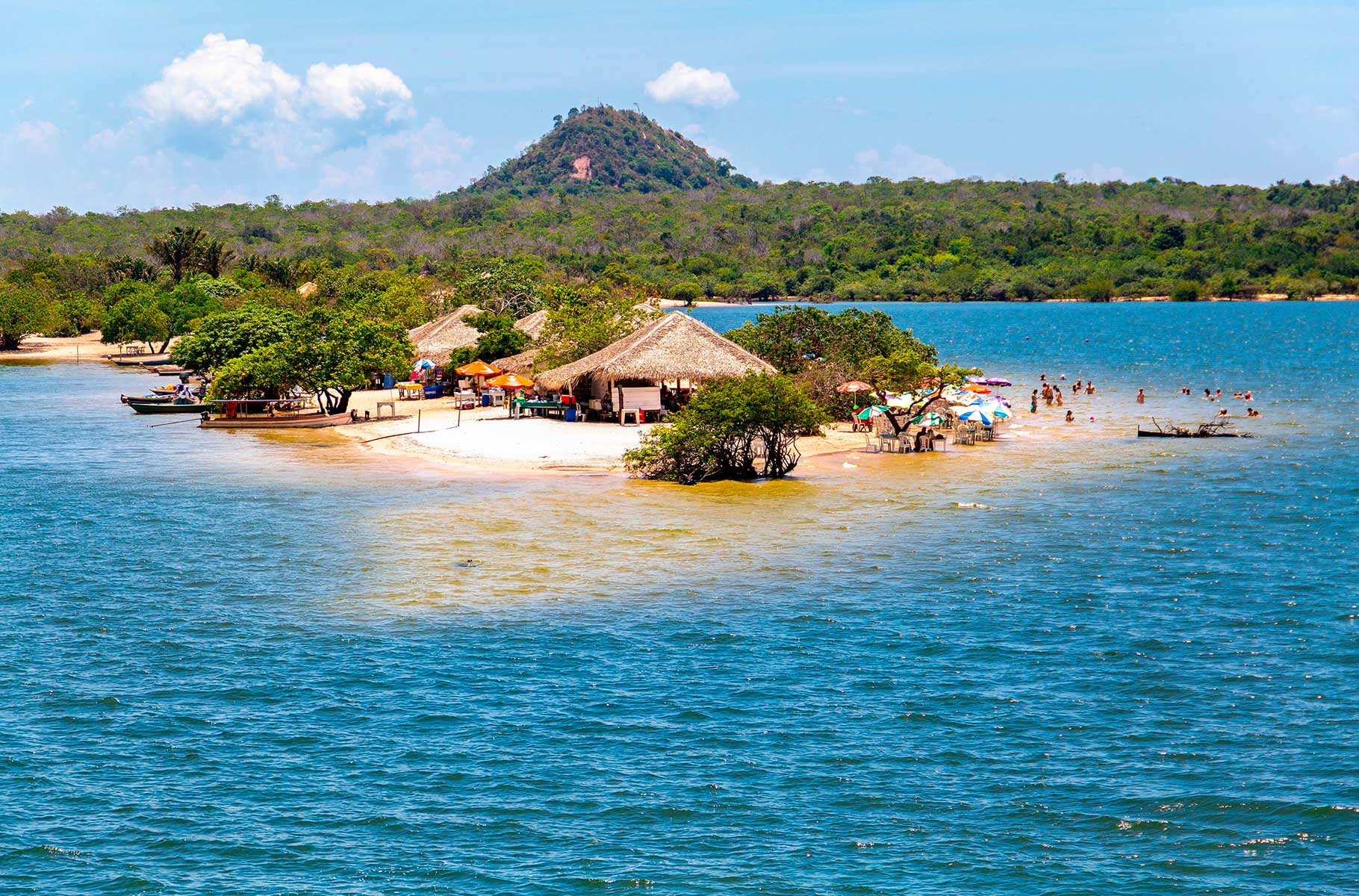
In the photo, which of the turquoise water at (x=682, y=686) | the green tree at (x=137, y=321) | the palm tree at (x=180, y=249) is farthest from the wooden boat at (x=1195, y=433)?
the palm tree at (x=180, y=249)

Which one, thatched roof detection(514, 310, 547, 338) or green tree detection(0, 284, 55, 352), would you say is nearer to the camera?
thatched roof detection(514, 310, 547, 338)

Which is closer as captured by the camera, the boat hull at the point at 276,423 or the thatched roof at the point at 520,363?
the boat hull at the point at 276,423

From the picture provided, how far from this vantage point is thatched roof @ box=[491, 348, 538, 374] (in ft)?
212

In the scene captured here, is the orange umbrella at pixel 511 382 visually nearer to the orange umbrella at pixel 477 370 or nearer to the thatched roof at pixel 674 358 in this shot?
the thatched roof at pixel 674 358

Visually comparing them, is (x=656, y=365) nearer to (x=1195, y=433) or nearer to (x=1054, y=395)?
(x=1195, y=433)

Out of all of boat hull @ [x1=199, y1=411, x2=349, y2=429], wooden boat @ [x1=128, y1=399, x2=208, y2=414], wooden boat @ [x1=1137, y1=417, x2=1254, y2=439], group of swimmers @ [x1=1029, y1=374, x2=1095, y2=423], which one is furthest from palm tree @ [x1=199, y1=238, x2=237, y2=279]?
wooden boat @ [x1=1137, y1=417, x2=1254, y2=439]

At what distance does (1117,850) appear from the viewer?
16.5 meters

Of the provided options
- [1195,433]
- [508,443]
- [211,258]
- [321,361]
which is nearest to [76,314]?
[211,258]

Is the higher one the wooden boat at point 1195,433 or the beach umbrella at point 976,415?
the beach umbrella at point 976,415

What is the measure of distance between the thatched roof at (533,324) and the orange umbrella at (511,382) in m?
11.8

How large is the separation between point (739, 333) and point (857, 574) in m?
33.3

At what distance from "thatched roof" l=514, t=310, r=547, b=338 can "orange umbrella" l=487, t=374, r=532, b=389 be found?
11.8 metres

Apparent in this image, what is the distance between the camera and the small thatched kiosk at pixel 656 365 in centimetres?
5306

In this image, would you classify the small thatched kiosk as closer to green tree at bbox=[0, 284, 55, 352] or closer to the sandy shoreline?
the sandy shoreline
